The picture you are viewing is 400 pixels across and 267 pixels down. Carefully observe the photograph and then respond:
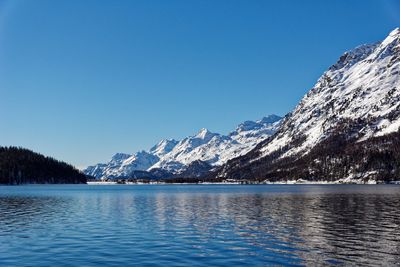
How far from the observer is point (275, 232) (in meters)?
58.1

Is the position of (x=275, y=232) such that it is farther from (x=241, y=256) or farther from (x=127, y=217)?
(x=127, y=217)

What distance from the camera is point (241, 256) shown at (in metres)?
42.5

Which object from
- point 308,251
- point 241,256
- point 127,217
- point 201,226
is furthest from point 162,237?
point 127,217

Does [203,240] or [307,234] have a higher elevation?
[307,234]

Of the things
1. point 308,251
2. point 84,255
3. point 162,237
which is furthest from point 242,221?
point 84,255

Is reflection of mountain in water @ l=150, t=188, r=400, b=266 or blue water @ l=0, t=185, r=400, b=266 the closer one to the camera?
blue water @ l=0, t=185, r=400, b=266

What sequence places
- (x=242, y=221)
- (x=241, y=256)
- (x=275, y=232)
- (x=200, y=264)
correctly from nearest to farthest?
(x=200, y=264), (x=241, y=256), (x=275, y=232), (x=242, y=221)

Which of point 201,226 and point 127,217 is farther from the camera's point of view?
point 127,217

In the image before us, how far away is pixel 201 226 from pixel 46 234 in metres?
22.2

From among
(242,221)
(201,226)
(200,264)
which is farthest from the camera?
(242,221)

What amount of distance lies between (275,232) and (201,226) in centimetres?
1244

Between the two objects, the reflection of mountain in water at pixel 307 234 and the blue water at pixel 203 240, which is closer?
the blue water at pixel 203 240

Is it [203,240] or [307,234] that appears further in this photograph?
[307,234]

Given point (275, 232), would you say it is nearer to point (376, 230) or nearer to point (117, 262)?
point (376, 230)
